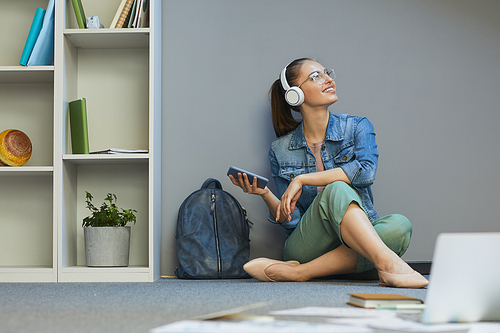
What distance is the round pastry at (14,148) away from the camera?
207 cm

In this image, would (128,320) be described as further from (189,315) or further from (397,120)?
(397,120)

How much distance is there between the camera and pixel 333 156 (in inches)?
79.7

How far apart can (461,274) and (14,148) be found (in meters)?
1.94

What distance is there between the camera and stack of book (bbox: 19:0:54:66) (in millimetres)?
2055

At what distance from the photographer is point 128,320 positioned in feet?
3.10

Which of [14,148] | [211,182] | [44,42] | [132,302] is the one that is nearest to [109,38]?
[44,42]

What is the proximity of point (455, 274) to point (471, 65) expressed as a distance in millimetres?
1872

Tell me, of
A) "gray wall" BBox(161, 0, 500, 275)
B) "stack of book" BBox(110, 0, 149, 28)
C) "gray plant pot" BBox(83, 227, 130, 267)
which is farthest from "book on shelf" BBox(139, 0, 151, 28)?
"gray plant pot" BBox(83, 227, 130, 267)

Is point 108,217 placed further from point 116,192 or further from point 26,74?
point 26,74

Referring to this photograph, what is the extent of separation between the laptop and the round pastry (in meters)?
1.88

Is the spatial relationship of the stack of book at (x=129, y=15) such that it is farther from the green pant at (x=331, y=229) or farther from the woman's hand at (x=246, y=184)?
the green pant at (x=331, y=229)

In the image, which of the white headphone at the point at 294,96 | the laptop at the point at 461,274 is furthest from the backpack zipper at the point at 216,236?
the laptop at the point at 461,274

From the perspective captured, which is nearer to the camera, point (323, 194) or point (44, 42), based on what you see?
point (323, 194)

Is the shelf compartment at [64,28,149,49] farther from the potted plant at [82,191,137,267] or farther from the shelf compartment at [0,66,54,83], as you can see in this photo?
the potted plant at [82,191,137,267]
